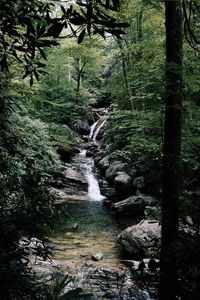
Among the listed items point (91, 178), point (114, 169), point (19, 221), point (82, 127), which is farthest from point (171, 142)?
point (82, 127)

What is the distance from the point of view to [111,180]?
1645cm

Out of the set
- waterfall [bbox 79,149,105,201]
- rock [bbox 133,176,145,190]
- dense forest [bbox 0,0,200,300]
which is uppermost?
dense forest [bbox 0,0,200,300]

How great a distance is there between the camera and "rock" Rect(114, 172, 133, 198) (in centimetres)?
1432

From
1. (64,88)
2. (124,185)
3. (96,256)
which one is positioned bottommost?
(124,185)

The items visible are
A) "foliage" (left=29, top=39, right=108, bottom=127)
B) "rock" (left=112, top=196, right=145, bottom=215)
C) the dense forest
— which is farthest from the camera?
"foliage" (left=29, top=39, right=108, bottom=127)

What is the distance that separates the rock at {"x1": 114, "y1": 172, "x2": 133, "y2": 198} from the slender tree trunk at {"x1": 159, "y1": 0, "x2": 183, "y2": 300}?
10116mm

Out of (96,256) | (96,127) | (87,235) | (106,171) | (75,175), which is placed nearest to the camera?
(96,256)

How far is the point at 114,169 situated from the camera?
646 inches

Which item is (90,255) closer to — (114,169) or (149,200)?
(149,200)

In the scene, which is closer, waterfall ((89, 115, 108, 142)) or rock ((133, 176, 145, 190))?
rock ((133, 176, 145, 190))

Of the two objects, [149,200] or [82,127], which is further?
[82,127]

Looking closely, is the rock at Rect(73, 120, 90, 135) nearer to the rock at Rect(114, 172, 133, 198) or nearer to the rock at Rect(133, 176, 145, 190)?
the rock at Rect(114, 172, 133, 198)

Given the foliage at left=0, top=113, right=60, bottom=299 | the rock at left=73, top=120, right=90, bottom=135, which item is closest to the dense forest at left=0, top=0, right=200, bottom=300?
the foliage at left=0, top=113, right=60, bottom=299

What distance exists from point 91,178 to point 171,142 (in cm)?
1312
